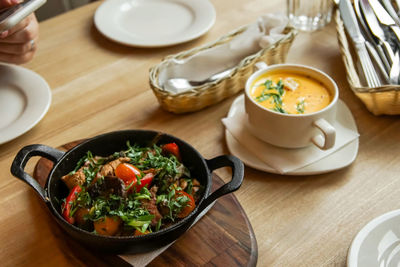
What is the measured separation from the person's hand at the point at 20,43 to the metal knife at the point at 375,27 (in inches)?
41.4

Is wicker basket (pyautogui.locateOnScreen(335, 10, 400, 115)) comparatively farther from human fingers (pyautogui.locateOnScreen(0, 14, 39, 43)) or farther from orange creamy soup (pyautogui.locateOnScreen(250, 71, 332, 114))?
human fingers (pyautogui.locateOnScreen(0, 14, 39, 43))

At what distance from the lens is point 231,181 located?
2.81 ft

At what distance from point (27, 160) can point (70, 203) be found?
14cm

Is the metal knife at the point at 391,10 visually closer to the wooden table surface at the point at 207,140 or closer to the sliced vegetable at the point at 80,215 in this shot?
the wooden table surface at the point at 207,140

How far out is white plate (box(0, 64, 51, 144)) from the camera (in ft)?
3.88

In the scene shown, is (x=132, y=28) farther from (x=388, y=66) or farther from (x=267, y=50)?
(x=388, y=66)

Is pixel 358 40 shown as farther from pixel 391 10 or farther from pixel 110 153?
pixel 110 153

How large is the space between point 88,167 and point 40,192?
0.40 ft

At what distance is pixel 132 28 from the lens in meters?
1.63

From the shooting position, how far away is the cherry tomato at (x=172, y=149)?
99cm

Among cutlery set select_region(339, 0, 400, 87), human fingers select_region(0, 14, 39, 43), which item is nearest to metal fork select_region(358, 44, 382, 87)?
cutlery set select_region(339, 0, 400, 87)

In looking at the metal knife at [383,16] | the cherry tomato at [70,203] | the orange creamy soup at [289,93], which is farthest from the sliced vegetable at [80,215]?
the metal knife at [383,16]

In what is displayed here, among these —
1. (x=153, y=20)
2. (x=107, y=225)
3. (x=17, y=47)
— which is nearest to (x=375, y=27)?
(x=153, y=20)

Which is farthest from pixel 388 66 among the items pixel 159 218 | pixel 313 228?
pixel 159 218
